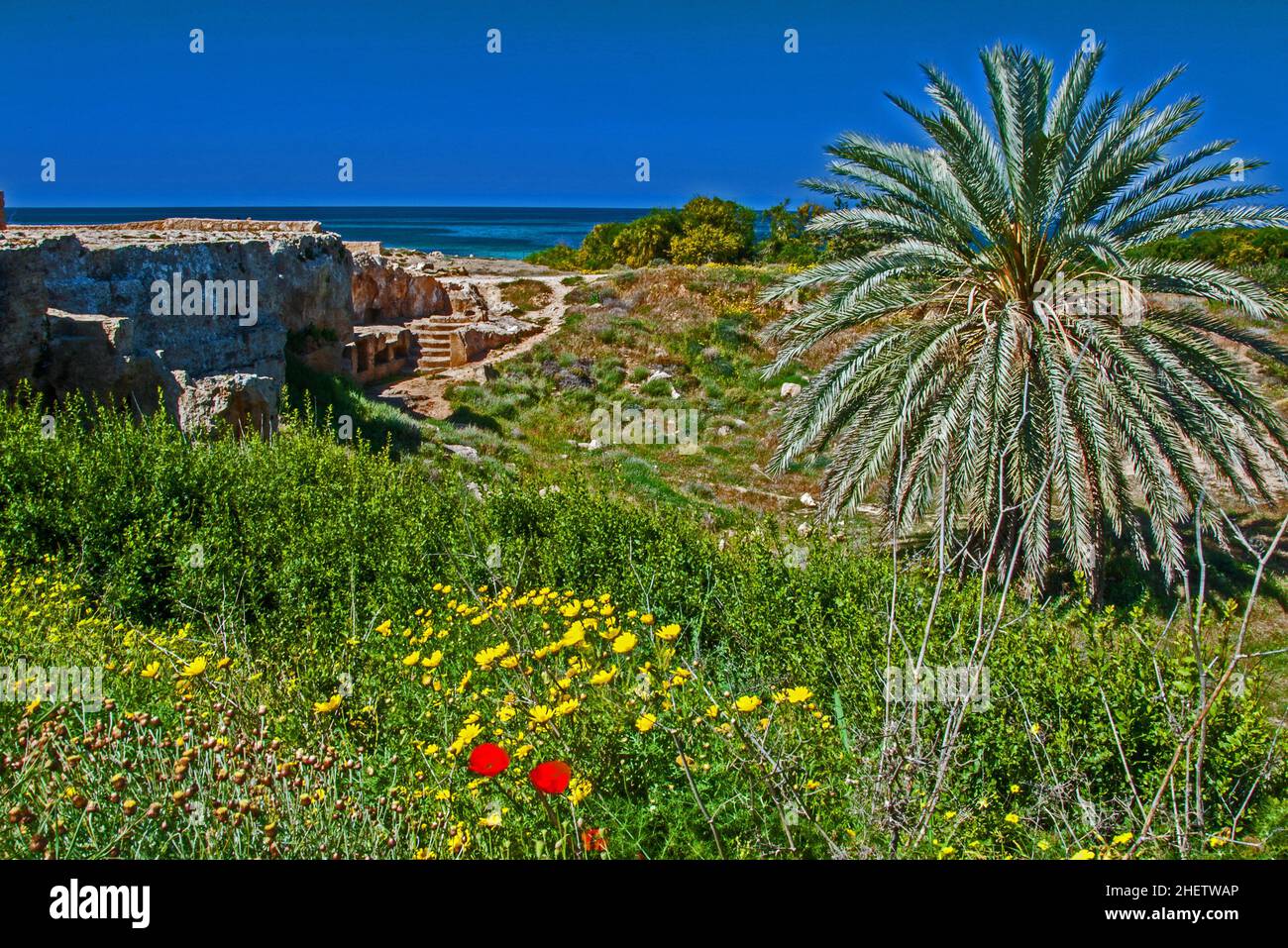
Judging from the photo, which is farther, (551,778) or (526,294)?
(526,294)

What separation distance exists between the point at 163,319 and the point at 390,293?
12049mm

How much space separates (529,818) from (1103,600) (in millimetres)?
9399

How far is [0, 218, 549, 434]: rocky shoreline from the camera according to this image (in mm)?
9523

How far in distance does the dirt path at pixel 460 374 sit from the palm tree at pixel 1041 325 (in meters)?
9.86

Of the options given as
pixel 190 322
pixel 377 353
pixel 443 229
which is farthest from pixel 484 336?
pixel 443 229

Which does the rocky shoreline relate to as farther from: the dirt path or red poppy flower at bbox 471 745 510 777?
red poppy flower at bbox 471 745 510 777

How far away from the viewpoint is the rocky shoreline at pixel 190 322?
9523 mm

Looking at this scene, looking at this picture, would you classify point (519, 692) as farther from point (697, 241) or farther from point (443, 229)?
point (443, 229)

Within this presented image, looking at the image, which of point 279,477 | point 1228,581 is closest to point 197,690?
point 279,477

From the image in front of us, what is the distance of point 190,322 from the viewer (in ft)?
40.4

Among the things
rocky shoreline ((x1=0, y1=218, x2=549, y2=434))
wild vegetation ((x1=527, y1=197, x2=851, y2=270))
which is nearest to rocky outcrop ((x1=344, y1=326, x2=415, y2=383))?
rocky shoreline ((x1=0, y1=218, x2=549, y2=434))

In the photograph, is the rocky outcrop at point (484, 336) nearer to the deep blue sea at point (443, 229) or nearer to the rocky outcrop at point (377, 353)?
the rocky outcrop at point (377, 353)
